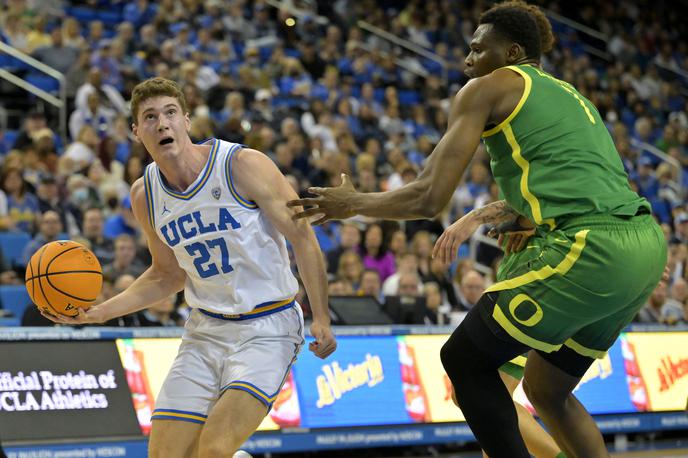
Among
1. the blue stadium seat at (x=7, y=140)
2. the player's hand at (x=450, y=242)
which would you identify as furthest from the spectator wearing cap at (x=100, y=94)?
the player's hand at (x=450, y=242)

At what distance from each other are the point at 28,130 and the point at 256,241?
8151mm

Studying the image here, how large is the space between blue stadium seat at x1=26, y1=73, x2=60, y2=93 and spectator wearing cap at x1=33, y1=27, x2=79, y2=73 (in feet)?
0.87

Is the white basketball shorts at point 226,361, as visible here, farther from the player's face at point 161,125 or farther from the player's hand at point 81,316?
the player's face at point 161,125

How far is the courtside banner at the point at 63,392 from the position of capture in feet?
23.3

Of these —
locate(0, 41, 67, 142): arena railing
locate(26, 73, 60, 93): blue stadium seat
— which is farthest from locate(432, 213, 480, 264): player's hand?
locate(26, 73, 60, 93): blue stadium seat

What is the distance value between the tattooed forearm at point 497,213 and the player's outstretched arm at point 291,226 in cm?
78

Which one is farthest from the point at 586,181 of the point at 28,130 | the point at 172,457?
the point at 28,130

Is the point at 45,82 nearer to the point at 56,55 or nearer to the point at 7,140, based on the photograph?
the point at 56,55

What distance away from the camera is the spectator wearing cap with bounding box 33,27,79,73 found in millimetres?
13359

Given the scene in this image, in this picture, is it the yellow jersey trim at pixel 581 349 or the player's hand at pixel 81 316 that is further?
the player's hand at pixel 81 316

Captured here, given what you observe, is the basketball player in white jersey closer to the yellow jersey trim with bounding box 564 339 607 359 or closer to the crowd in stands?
the yellow jersey trim with bounding box 564 339 607 359

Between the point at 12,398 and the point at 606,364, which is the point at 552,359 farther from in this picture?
the point at 606,364

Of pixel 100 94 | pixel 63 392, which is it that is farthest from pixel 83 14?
pixel 63 392

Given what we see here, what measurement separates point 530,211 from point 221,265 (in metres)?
1.46
